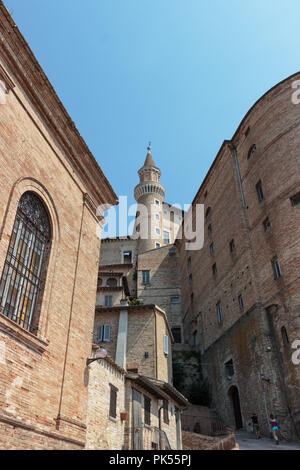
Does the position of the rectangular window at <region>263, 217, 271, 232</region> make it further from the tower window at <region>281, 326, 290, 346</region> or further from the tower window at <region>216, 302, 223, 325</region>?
the tower window at <region>216, 302, 223, 325</region>

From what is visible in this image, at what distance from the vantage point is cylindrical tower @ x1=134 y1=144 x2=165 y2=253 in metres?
→ 49.9

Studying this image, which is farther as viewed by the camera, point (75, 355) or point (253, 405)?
point (253, 405)

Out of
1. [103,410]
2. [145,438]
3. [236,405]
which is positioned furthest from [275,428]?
[103,410]

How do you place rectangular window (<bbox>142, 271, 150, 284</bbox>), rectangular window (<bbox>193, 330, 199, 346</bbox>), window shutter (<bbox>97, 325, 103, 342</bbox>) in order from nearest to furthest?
window shutter (<bbox>97, 325, 103, 342</bbox>) < rectangular window (<bbox>193, 330, 199, 346</bbox>) < rectangular window (<bbox>142, 271, 150, 284</bbox>)

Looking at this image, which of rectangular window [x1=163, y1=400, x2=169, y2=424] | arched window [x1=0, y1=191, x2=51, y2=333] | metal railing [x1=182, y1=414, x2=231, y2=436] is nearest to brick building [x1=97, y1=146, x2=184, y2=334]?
metal railing [x1=182, y1=414, x2=231, y2=436]

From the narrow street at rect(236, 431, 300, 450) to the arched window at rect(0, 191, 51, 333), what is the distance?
34.3 ft

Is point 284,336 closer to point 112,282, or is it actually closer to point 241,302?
point 241,302

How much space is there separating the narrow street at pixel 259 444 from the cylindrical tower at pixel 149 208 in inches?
1256

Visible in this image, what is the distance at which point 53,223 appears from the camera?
10109 mm

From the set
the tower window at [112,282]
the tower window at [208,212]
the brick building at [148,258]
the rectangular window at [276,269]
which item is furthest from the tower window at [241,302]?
the tower window at [112,282]

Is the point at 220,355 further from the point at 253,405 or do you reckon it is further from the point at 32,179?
the point at 32,179

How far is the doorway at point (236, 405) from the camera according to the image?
21.9m
